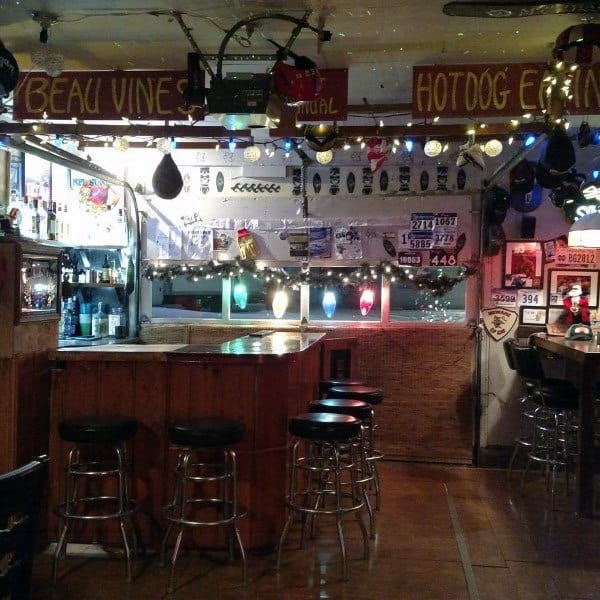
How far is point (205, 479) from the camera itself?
137 inches

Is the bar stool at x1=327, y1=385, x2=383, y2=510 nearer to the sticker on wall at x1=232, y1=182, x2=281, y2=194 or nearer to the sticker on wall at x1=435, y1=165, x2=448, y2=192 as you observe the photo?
the sticker on wall at x1=435, y1=165, x2=448, y2=192

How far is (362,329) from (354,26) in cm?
315

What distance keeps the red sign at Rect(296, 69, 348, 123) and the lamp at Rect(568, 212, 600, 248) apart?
2419mm

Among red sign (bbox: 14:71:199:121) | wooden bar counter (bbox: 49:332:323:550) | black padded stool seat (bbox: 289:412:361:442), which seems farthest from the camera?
red sign (bbox: 14:71:199:121)

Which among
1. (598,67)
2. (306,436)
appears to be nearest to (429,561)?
(306,436)

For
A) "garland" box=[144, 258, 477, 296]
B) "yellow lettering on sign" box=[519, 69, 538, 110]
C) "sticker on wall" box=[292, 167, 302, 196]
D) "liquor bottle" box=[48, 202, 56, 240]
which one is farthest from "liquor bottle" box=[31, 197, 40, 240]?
"yellow lettering on sign" box=[519, 69, 538, 110]

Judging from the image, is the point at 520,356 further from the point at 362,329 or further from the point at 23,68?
the point at 23,68

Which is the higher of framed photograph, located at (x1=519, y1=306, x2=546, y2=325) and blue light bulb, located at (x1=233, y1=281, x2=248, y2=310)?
blue light bulb, located at (x1=233, y1=281, x2=248, y2=310)

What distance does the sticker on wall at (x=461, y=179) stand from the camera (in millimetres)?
6457

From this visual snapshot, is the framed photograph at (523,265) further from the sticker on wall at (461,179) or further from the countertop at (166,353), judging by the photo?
the countertop at (166,353)

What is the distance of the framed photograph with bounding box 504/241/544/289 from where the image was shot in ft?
21.0

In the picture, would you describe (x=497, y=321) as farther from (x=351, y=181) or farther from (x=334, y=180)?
(x=334, y=180)

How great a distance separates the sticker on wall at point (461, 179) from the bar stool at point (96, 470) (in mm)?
4030

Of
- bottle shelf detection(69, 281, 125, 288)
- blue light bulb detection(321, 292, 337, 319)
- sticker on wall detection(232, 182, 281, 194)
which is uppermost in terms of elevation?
sticker on wall detection(232, 182, 281, 194)
